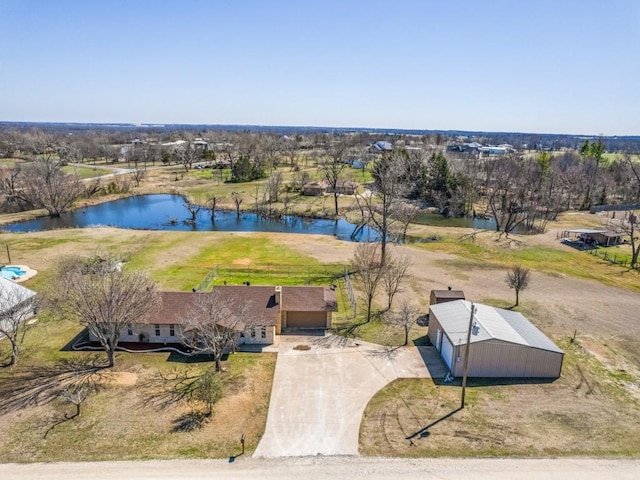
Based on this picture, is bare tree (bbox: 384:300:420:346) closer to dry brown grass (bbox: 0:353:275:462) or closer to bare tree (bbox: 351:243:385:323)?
bare tree (bbox: 351:243:385:323)

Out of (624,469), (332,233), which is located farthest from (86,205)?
(624,469)

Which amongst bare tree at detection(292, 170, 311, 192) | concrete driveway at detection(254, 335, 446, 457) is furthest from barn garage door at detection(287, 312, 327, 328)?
bare tree at detection(292, 170, 311, 192)

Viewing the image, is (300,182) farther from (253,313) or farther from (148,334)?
(148,334)

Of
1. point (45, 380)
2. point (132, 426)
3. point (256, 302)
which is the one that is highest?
point (256, 302)

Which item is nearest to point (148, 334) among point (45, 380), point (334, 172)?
point (45, 380)

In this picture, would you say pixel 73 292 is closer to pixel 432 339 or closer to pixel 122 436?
pixel 122 436

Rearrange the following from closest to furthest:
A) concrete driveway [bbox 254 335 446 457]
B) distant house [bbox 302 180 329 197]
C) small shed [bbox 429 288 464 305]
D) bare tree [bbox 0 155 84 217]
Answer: concrete driveway [bbox 254 335 446 457] < small shed [bbox 429 288 464 305] < bare tree [bbox 0 155 84 217] < distant house [bbox 302 180 329 197]
